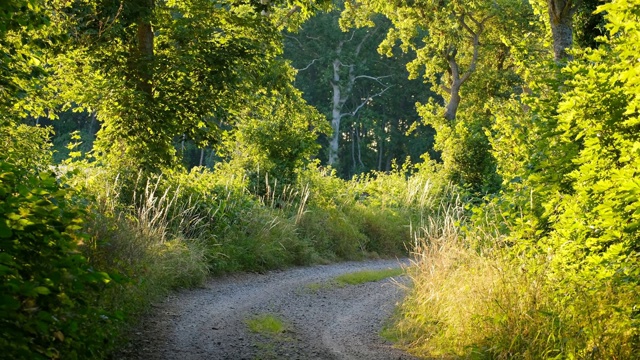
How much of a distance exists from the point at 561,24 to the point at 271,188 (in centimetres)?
715

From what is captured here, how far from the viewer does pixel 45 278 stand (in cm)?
389

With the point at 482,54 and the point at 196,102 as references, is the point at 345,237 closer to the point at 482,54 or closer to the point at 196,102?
the point at 196,102

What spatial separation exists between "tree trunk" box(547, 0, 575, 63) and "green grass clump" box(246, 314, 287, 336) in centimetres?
729

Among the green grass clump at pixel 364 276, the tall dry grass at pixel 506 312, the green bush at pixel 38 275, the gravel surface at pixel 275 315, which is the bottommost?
the green grass clump at pixel 364 276

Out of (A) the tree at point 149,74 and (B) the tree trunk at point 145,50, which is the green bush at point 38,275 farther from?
(B) the tree trunk at point 145,50

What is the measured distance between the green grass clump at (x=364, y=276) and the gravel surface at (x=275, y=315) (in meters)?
0.24

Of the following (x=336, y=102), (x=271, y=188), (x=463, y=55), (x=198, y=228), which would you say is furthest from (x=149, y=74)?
(x=336, y=102)

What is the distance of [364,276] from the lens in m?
12.6

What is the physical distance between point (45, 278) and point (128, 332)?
128 inches

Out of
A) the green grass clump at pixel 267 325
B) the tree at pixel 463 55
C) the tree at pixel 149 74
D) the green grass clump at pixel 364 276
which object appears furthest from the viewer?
the tree at pixel 463 55

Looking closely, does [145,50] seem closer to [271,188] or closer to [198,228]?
[198,228]

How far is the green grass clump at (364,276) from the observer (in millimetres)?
12055

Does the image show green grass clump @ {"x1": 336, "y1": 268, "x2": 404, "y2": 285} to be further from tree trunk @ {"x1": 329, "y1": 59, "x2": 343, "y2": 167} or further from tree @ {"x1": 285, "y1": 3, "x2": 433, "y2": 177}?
tree trunk @ {"x1": 329, "y1": 59, "x2": 343, "y2": 167}

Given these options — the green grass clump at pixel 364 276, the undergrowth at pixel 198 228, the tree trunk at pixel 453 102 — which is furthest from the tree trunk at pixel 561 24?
the tree trunk at pixel 453 102
